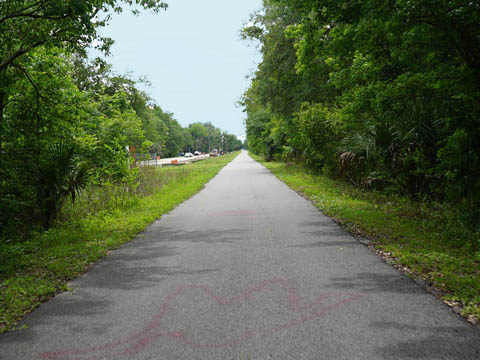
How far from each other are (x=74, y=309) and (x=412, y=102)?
8290 mm

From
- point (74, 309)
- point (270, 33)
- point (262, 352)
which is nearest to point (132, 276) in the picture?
point (74, 309)

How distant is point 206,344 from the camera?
3.07m

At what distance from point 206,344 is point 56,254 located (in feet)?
14.0

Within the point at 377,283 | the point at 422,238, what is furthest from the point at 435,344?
the point at 422,238

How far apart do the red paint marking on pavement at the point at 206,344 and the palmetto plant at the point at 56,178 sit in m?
5.31

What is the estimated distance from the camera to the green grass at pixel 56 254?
4.25m

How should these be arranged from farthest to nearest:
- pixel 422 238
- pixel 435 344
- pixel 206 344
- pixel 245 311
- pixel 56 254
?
pixel 422 238, pixel 56 254, pixel 245 311, pixel 206 344, pixel 435 344

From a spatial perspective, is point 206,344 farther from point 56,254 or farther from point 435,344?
point 56,254

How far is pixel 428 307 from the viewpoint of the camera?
12.1ft

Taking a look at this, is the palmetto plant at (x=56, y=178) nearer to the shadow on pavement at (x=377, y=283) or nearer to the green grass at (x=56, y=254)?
the green grass at (x=56, y=254)

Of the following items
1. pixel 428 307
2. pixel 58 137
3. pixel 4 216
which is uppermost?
pixel 58 137

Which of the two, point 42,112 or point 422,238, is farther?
point 42,112

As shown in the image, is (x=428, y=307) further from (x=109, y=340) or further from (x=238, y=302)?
(x=109, y=340)

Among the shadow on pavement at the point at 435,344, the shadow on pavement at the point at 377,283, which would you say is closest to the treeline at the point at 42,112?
the shadow on pavement at the point at 377,283
